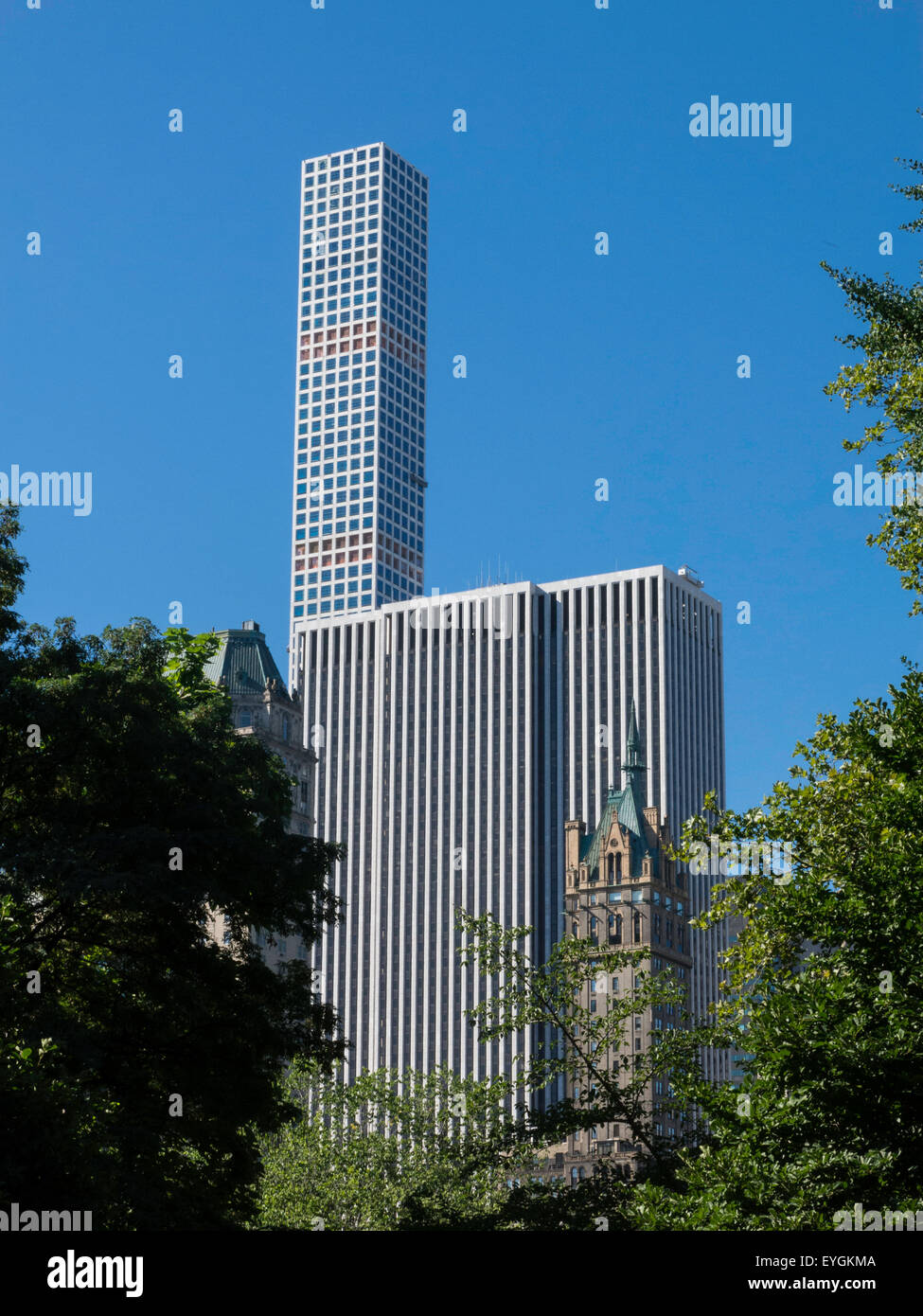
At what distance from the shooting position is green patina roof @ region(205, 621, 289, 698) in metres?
125

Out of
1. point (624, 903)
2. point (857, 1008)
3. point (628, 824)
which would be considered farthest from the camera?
point (628, 824)

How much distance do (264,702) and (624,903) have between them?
4862 cm

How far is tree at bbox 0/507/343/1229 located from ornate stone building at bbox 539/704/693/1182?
113710 millimetres

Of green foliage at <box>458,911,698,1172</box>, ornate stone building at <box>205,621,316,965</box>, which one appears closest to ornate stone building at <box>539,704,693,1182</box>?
ornate stone building at <box>205,621,316,965</box>

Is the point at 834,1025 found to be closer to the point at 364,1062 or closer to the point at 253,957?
the point at 253,957

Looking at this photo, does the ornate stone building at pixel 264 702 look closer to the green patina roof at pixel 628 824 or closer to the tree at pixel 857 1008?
the green patina roof at pixel 628 824

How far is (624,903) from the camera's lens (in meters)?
158

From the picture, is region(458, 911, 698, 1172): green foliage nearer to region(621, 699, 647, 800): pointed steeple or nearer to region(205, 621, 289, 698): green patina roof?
region(205, 621, 289, 698): green patina roof

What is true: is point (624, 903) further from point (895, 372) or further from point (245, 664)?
point (895, 372)

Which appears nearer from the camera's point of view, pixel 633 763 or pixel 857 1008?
pixel 857 1008

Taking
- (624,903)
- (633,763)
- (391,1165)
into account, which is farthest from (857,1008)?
(633,763)
